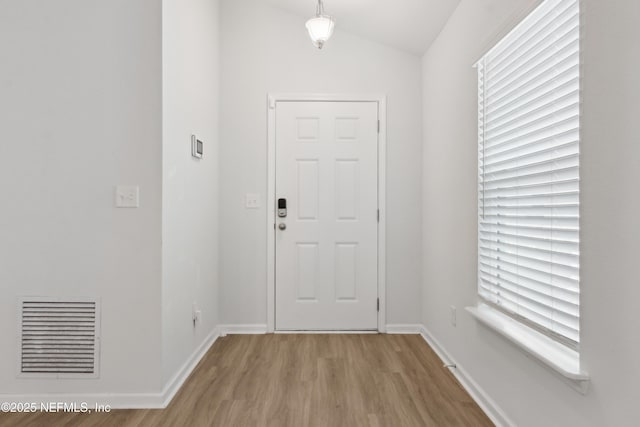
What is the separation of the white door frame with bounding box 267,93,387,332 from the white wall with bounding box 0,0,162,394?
1376mm

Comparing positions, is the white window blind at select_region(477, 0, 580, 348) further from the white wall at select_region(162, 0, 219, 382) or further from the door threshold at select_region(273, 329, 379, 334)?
the white wall at select_region(162, 0, 219, 382)

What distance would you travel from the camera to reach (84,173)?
2.15 meters

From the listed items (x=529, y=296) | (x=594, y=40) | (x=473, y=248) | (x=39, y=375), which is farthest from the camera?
(x=473, y=248)

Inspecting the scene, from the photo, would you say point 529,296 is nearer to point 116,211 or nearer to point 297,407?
point 297,407

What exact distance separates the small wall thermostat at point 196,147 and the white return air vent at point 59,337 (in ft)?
3.81

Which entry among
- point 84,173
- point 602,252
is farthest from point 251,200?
point 602,252

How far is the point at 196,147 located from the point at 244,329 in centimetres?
168

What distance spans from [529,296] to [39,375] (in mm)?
2596

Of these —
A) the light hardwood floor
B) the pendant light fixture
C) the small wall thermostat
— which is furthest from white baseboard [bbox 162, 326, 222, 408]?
the pendant light fixture

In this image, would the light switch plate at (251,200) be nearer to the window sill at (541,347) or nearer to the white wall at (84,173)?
the white wall at (84,173)

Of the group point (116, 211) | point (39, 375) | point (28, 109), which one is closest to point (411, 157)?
point (116, 211)

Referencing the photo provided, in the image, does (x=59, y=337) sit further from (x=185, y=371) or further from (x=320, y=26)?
(x=320, y=26)

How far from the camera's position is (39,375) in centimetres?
214

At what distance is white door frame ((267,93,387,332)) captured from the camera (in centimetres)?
345
